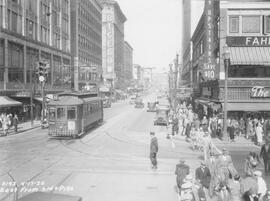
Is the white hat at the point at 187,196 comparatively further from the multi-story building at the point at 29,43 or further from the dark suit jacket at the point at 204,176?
the multi-story building at the point at 29,43

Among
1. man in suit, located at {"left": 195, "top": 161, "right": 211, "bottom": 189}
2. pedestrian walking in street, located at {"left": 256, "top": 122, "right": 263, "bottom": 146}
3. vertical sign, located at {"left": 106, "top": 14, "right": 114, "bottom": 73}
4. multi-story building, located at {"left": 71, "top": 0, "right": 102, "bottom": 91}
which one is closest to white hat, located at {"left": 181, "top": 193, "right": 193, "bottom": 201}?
man in suit, located at {"left": 195, "top": 161, "right": 211, "bottom": 189}

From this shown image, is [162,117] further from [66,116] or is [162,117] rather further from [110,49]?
[110,49]

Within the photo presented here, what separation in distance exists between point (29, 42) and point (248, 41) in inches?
1223

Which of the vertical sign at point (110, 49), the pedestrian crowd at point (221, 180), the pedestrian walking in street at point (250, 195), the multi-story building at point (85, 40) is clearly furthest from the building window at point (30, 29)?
the vertical sign at point (110, 49)

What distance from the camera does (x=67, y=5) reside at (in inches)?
3201

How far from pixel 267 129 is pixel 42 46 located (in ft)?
137

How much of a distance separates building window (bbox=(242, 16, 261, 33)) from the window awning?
19.8ft

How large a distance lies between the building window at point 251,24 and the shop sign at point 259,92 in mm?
4743

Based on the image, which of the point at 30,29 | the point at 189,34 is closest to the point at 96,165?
the point at 30,29

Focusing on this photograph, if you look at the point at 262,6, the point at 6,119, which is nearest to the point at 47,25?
the point at 6,119

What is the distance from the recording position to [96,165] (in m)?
19.6

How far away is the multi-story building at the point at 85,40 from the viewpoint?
291 feet

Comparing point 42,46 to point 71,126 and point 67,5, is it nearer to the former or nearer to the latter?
point 67,5

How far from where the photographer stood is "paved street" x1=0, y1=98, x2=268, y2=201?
14.5 m
